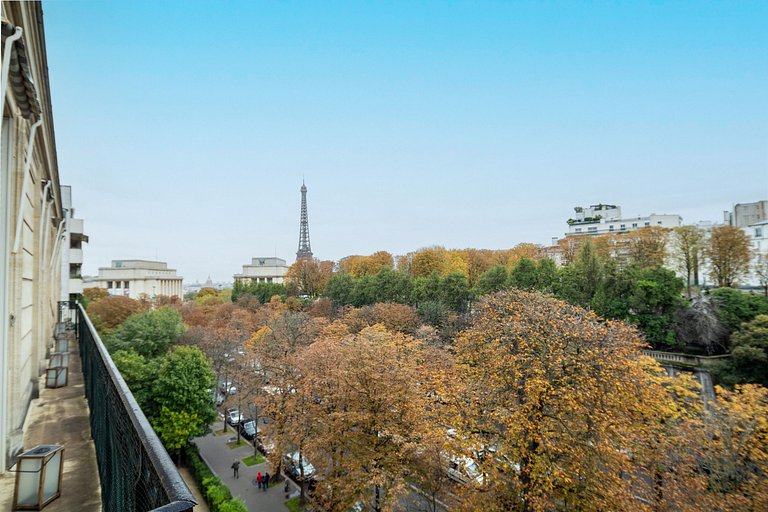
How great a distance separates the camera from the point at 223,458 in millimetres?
20453

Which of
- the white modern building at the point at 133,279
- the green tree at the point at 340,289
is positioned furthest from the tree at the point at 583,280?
the white modern building at the point at 133,279

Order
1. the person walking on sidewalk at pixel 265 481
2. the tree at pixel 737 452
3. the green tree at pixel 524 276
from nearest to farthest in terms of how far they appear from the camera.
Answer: the tree at pixel 737 452 < the person walking on sidewalk at pixel 265 481 < the green tree at pixel 524 276

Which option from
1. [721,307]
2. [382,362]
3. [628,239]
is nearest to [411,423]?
[382,362]

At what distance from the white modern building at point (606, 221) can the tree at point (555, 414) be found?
2262 inches

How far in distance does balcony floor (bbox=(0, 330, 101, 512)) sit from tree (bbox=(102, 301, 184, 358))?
15481mm

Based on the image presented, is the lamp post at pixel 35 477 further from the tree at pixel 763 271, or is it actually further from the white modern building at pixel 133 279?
the white modern building at pixel 133 279

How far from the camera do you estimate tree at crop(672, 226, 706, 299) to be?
34094 millimetres

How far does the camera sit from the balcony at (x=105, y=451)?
1.66m

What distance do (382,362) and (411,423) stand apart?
7.13ft

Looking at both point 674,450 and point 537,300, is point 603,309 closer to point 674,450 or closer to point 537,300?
point 537,300

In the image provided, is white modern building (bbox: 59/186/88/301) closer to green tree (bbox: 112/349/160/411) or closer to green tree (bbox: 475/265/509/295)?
green tree (bbox: 112/349/160/411)

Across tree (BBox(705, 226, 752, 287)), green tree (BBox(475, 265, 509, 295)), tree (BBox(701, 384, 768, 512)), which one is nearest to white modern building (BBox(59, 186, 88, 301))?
tree (BBox(701, 384, 768, 512))

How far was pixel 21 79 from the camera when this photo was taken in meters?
4.69

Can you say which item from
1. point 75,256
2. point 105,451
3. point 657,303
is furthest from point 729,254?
point 75,256
